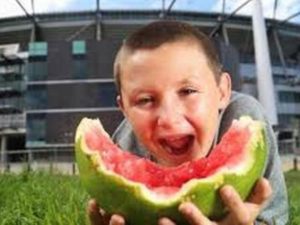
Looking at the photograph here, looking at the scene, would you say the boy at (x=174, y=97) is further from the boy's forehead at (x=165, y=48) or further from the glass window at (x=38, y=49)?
the glass window at (x=38, y=49)

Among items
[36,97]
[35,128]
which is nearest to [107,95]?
[36,97]

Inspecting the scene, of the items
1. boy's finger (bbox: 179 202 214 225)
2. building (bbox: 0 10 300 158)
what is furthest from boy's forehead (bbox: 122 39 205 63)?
building (bbox: 0 10 300 158)

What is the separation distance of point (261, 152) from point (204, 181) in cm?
24

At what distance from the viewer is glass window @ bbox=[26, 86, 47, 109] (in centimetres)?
4959

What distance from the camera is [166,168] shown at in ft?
5.39

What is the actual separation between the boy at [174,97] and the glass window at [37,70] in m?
49.2

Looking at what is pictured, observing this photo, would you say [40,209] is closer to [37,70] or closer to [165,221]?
[165,221]

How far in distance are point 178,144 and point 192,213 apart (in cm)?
25

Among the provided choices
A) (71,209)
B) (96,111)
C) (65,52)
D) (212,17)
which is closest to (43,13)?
(65,52)

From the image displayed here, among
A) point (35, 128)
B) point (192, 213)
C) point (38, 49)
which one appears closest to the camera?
point (192, 213)

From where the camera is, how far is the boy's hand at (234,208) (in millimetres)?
1469

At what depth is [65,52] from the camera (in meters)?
50.8

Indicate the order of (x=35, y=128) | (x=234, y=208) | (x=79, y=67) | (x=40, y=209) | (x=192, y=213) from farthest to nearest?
(x=79, y=67) → (x=35, y=128) → (x=40, y=209) → (x=234, y=208) → (x=192, y=213)

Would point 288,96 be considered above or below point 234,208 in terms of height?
above
